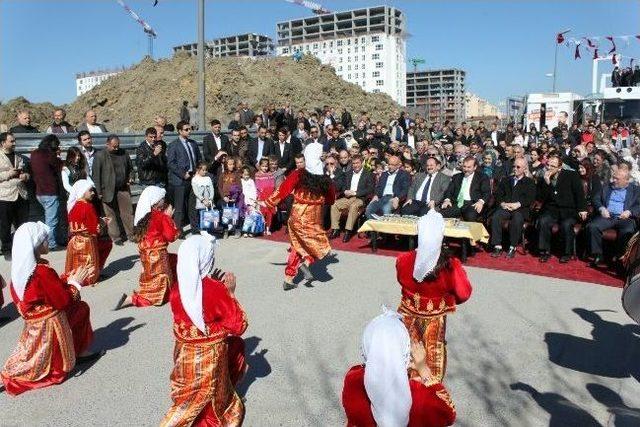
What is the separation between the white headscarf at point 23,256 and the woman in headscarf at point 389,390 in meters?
2.84

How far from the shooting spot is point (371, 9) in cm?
12850

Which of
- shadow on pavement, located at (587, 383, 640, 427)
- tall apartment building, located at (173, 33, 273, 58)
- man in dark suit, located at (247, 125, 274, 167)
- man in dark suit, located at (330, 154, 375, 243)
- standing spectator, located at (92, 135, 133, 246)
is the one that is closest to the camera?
shadow on pavement, located at (587, 383, 640, 427)

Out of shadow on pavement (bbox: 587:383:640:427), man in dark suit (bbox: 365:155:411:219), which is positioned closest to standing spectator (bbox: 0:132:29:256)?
man in dark suit (bbox: 365:155:411:219)

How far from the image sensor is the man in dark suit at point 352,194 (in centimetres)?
1029

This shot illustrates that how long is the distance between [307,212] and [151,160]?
4616mm

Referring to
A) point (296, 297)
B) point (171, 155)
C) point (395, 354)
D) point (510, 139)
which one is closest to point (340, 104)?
point (510, 139)

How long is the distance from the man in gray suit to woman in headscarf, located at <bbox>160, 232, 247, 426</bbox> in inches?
257

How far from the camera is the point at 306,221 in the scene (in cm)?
701

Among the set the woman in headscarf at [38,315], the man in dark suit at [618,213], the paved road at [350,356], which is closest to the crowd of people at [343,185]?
the man in dark suit at [618,213]

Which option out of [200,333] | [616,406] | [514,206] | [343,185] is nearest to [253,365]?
[200,333]

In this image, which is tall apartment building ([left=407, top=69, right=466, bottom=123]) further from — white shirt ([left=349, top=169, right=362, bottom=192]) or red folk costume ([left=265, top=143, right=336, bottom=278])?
red folk costume ([left=265, top=143, right=336, bottom=278])

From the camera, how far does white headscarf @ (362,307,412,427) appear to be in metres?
2.36

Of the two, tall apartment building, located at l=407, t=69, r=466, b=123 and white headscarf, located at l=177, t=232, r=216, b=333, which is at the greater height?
tall apartment building, located at l=407, t=69, r=466, b=123

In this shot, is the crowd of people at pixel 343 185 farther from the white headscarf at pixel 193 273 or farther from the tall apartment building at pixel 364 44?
the tall apartment building at pixel 364 44
